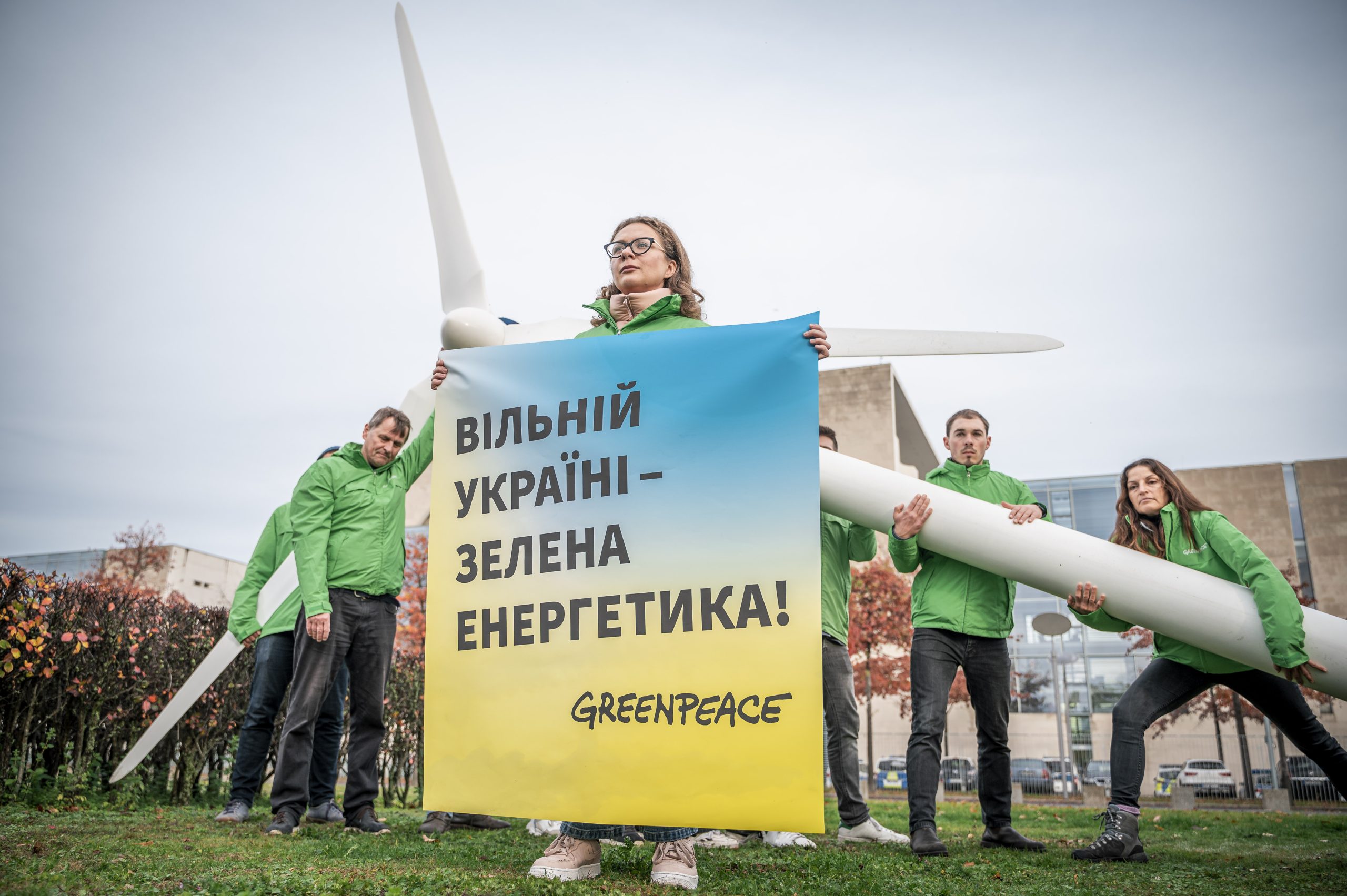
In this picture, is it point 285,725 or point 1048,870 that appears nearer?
point 1048,870

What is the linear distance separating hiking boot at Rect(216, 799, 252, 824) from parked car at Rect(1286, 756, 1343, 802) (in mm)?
23015

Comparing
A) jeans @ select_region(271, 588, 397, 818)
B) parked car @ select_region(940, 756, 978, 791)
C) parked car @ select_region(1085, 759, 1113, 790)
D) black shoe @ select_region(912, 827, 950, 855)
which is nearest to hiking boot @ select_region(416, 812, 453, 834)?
jeans @ select_region(271, 588, 397, 818)

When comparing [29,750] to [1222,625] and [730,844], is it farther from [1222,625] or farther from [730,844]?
[1222,625]

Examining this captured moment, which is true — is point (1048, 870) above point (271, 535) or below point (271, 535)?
below

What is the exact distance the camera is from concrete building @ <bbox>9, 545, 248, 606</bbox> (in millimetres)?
44031

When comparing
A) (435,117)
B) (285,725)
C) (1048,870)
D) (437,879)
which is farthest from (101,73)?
(1048,870)

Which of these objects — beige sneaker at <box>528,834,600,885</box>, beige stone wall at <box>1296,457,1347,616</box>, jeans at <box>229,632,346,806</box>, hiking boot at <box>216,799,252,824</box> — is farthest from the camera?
beige stone wall at <box>1296,457,1347,616</box>

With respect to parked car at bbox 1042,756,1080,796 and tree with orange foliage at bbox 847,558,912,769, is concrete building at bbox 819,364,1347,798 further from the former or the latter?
A: tree with orange foliage at bbox 847,558,912,769

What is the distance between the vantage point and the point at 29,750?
6.13 m

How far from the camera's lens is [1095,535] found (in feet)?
112

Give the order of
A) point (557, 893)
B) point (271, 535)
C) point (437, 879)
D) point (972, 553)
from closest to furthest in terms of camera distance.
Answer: point (557, 893) < point (437, 879) < point (972, 553) < point (271, 535)

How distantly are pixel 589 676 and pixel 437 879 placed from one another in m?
0.76

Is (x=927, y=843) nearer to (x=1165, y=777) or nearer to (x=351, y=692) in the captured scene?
(x=351, y=692)

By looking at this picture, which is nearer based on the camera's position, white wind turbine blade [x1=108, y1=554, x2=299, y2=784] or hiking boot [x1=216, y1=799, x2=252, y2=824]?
hiking boot [x1=216, y1=799, x2=252, y2=824]
